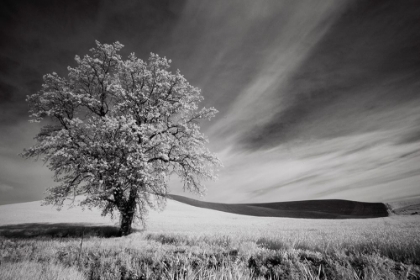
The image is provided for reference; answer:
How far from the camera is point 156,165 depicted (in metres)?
17.2

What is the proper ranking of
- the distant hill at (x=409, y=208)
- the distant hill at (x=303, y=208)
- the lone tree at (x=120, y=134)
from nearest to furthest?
the lone tree at (x=120, y=134) → the distant hill at (x=409, y=208) → the distant hill at (x=303, y=208)

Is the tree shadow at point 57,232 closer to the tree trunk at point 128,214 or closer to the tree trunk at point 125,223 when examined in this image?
the tree trunk at point 125,223

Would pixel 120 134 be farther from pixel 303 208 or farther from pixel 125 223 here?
pixel 303 208

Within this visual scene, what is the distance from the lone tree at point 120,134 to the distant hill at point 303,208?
59809mm

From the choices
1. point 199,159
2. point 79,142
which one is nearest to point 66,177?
point 79,142

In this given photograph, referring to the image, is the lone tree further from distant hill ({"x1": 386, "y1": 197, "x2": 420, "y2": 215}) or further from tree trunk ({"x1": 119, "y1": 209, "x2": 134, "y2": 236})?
distant hill ({"x1": 386, "y1": 197, "x2": 420, "y2": 215})

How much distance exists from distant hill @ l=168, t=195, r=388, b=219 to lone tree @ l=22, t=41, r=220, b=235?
5981 cm

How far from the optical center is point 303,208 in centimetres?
9062

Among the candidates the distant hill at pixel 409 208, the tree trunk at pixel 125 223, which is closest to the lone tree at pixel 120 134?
the tree trunk at pixel 125 223

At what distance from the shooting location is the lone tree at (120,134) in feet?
44.4

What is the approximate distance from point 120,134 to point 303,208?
97.0 metres

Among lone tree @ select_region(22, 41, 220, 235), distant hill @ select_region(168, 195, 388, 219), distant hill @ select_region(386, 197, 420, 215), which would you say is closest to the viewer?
lone tree @ select_region(22, 41, 220, 235)

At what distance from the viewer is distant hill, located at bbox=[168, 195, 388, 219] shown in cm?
7438

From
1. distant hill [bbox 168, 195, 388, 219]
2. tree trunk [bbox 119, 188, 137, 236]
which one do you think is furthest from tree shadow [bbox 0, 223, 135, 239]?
distant hill [bbox 168, 195, 388, 219]
